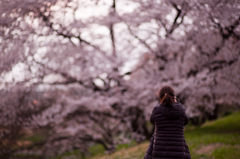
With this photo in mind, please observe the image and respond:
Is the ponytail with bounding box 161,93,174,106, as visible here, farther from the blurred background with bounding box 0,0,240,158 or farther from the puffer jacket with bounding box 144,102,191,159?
the blurred background with bounding box 0,0,240,158

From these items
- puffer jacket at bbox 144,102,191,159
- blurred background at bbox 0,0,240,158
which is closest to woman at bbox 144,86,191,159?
puffer jacket at bbox 144,102,191,159

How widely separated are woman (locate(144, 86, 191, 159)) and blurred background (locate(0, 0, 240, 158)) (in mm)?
4979

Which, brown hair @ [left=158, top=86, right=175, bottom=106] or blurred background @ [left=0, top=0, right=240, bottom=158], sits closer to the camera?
brown hair @ [left=158, top=86, right=175, bottom=106]

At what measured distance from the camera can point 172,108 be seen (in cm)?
276

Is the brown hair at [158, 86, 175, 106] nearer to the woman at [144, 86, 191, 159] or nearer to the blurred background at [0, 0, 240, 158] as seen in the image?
the woman at [144, 86, 191, 159]

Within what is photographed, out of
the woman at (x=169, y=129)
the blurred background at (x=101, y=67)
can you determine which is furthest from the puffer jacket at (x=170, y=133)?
the blurred background at (x=101, y=67)

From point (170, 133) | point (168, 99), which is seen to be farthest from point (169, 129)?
point (168, 99)

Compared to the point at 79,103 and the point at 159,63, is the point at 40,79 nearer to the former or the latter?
the point at 79,103

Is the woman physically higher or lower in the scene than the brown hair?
lower

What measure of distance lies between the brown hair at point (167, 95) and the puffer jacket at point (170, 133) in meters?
0.08

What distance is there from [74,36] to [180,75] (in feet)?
18.2

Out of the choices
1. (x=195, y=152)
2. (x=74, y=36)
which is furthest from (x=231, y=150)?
(x=74, y=36)

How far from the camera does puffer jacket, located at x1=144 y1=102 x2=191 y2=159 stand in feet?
8.98

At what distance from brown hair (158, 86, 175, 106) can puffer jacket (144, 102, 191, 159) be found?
0.08 meters
